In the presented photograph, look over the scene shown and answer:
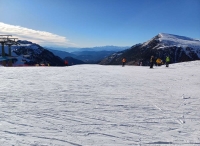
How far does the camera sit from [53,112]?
6.14 meters

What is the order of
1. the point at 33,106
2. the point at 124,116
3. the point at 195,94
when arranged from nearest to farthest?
the point at 124,116, the point at 33,106, the point at 195,94

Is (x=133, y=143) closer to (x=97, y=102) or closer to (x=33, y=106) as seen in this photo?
(x=97, y=102)

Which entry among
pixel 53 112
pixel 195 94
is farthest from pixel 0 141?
pixel 195 94

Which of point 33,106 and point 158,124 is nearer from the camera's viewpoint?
point 158,124

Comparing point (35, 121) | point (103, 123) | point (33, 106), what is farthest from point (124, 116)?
point (33, 106)

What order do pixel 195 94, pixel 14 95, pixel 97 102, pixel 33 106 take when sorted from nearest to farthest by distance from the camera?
pixel 33 106, pixel 97 102, pixel 14 95, pixel 195 94

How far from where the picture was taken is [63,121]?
5.41 m

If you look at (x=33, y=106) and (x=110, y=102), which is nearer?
(x=33, y=106)

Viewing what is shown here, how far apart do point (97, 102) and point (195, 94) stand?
516 centimetres

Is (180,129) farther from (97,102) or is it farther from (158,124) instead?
(97,102)

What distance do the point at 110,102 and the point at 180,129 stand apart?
119 inches

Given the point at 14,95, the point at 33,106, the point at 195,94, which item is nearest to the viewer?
Answer: the point at 33,106

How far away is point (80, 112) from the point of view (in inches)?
246

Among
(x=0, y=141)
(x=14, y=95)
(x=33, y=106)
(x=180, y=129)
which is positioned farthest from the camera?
(x=14, y=95)
